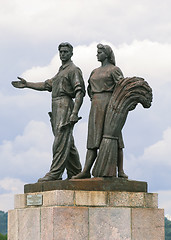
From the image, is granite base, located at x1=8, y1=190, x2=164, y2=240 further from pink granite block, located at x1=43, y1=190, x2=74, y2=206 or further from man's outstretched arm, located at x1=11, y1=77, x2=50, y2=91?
man's outstretched arm, located at x1=11, y1=77, x2=50, y2=91

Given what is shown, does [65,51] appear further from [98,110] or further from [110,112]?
[110,112]

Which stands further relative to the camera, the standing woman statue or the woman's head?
the woman's head

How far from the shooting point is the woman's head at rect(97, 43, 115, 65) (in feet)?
A: 48.2

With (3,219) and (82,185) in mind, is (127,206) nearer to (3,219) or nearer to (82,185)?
(82,185)

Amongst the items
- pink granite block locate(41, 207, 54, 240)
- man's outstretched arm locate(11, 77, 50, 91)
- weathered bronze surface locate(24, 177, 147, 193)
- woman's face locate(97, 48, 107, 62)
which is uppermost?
woman's face locate(97, 48, 107, 62)

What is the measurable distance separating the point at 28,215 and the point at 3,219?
219ft

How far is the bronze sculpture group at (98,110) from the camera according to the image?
14.1m

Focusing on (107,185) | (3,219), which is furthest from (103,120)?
(3,219)

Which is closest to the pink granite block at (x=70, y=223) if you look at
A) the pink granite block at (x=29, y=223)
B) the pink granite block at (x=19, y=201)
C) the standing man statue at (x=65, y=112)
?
the pink granite block at (x=29, y=223)

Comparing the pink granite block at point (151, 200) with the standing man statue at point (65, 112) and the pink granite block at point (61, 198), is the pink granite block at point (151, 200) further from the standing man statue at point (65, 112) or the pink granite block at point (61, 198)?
the standing man statue at point (65, 112)

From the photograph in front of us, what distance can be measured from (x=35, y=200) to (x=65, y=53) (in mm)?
3742

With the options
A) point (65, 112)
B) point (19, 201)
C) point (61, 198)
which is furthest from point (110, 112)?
point (19, 201)

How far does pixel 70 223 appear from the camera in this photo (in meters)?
13.1

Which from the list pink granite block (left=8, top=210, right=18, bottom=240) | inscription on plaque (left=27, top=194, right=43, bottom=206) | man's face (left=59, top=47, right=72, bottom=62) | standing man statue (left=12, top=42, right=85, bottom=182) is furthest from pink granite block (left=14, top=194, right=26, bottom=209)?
man's face (left=59, top=47, right=72, bottom=62)
